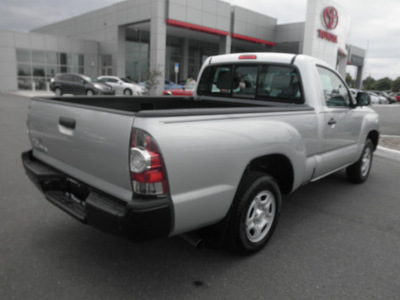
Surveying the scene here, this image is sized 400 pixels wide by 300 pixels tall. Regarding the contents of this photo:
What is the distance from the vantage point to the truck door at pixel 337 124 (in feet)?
13.0

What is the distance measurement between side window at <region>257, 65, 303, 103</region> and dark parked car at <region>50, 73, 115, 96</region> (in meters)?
20.2

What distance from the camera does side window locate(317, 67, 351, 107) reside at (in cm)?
406

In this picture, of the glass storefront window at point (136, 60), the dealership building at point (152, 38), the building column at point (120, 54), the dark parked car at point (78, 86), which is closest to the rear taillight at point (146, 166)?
the dark parked car at point (78, 86)

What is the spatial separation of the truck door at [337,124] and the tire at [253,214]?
1.12 metres

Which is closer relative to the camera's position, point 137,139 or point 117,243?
point 137,139

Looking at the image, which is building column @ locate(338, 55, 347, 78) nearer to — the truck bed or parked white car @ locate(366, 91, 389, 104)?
parked white car @ locate(366, 91, 389, 104)

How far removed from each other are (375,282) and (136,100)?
321cm

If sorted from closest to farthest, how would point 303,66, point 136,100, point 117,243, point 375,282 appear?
point 375,282 → point 117,243 → point 303,66 → point 136,100

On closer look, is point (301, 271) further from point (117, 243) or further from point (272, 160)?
point (117, 243)

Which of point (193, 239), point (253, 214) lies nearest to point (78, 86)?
point (253, 214)

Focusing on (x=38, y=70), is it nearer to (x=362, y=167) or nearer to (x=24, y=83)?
(x=24, y=83)

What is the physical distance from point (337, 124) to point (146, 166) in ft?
9.55

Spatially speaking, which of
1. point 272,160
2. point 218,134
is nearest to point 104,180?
point 218,134

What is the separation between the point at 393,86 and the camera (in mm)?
90688
